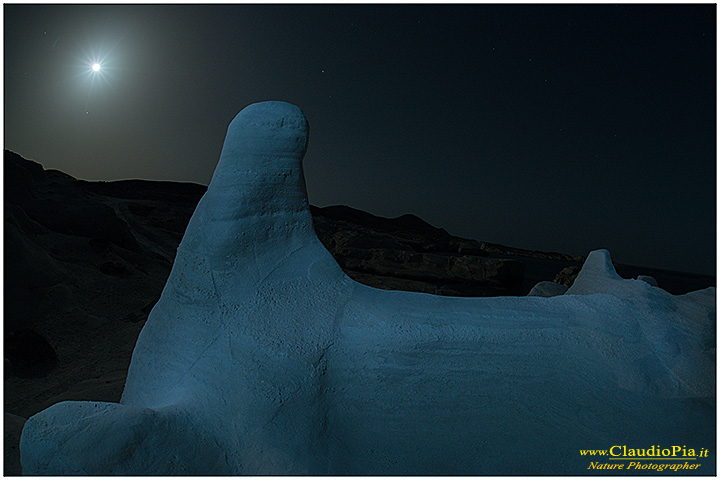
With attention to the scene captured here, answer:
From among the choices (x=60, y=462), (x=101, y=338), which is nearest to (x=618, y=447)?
(x=60, y=462)

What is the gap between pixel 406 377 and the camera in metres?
2.10

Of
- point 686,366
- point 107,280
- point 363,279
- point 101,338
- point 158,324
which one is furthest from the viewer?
point 363,279

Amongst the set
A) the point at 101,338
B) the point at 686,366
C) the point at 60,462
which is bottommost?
the point at 101,338

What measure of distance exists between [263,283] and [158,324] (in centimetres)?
73

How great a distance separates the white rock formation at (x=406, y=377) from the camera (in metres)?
2.01

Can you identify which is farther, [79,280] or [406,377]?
[79,280]

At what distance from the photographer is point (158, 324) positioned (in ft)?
8.10

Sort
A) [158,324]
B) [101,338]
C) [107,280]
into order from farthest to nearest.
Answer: [107,280] < [101,338] < [158,324]

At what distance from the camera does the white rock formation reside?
79.3 inches

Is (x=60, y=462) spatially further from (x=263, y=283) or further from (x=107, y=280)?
(x=107, y=280)

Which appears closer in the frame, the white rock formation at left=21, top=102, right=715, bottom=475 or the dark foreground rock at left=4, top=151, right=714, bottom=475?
the white rock formation at left=21, top=102, right=715, bottom=475

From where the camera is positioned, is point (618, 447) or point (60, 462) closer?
point (60, 462)

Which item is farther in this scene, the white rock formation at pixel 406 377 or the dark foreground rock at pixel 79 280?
the dark foreground rock at pixel 79 280

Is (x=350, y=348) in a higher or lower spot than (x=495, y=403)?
higher
